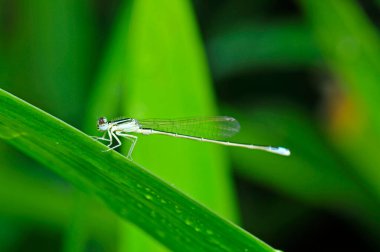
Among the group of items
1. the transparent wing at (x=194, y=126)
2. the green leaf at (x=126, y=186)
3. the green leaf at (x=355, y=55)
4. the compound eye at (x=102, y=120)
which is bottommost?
the green leaf at (x=126, y=186)

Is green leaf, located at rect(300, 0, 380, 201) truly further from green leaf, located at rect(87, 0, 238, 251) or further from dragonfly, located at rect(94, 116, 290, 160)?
green leaf, located at rect(87, 0, 238, 251)

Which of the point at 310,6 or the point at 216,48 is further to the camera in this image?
the point at 216,48

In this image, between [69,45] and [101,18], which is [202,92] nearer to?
[69,45]

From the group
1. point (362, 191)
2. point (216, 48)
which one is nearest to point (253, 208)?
point (362, 191)

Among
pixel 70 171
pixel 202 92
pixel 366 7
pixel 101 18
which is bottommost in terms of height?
pixel 70 171

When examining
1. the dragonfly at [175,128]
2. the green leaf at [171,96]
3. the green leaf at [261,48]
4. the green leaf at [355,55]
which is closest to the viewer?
the green leaf at [171,96]

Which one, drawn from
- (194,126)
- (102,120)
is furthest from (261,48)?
(102,120)

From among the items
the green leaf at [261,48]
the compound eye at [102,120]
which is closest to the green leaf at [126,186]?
the compound eye at [102,120]

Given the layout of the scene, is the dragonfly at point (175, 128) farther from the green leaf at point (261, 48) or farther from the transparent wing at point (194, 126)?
the green leaf at point (261, 48)
